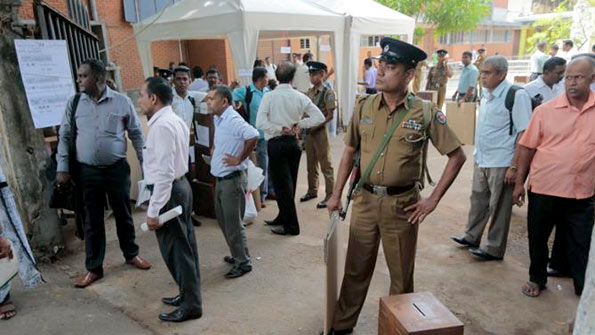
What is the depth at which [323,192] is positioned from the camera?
6211 mm

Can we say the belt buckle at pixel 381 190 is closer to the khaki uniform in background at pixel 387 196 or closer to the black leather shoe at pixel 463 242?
the khaki uniform in background at pixel 387 196

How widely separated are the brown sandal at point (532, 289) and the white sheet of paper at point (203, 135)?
3542mm

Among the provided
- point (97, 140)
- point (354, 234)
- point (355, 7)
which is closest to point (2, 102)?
point (97, 140)

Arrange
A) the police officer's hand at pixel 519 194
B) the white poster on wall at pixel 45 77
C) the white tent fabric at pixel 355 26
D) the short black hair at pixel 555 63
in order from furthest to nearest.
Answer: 1. the white tent fabric at pixel 355 26
2. the short black hair at pixel 555 63
3. the white poster on wall at pixel 45 77
4. the police officer's hand at pixel 519 194

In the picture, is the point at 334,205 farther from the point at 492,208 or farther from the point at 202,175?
the point at 202,175

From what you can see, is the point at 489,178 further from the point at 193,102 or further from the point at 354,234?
the point at 193,102

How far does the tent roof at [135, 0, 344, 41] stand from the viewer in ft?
21.2

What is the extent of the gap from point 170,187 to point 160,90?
669mm

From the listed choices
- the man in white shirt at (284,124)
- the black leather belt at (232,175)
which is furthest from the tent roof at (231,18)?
the black leather belt at (232,175)

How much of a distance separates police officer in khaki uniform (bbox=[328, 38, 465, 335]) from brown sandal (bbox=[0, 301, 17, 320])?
8.23ft

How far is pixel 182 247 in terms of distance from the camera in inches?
116

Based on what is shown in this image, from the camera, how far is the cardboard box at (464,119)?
8000 mm

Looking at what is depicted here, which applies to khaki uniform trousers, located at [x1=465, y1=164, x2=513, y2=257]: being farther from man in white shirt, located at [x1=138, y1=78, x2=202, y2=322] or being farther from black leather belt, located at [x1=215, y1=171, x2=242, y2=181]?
man in white shirt, located at [x1=138, y1=78, x2=202, y2=322]

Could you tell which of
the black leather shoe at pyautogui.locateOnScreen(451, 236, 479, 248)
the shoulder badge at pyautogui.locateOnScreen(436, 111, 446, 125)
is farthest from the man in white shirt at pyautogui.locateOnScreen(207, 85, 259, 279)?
the black leather shoe at pyautogui.locateOnScreen(451, 236, 479, 248)
